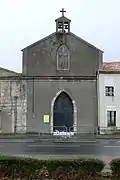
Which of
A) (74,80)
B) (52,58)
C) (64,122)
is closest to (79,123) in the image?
(64,122)

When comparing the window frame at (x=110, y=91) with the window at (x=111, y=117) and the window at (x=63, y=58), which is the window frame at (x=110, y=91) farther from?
the window at (x=63, y=58)

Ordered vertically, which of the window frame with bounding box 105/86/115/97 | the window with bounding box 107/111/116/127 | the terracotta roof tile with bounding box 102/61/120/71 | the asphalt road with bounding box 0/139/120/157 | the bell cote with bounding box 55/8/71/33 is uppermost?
the bell cote with bounding box 55/8/71/33

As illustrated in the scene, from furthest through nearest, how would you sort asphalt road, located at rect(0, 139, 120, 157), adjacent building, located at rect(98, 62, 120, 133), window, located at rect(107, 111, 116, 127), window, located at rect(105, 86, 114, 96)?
window, located at rect(105, 86, 114, 96), window, located at rect(107, 111, 116, 127), adjacent building, located at rect(98, 62, 120, 133), asphalt road, located at rect(0, 139, 120, 157)

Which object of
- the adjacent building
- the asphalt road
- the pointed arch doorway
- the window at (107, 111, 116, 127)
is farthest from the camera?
the pointed arch doorway

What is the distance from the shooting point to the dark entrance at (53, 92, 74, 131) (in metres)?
41.3

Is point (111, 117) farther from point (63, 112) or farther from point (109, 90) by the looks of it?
point (63, 112)

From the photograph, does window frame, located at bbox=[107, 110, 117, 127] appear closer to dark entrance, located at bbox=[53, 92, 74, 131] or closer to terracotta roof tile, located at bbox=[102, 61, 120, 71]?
dark entrance, located at bbox=[53, 92, 74, 131]

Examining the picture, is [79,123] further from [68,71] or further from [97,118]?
[68,71]

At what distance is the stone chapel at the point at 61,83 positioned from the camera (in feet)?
134

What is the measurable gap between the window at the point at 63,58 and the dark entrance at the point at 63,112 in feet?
9.70

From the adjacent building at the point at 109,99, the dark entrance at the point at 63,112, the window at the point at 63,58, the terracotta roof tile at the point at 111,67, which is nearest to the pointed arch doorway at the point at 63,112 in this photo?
the dark entrance at the point at 63,112

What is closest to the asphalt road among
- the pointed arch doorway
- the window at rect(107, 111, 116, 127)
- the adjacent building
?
the adjacent building

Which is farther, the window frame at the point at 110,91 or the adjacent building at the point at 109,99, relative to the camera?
the window frame at the point at 110,91

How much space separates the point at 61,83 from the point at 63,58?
2.80 meters
